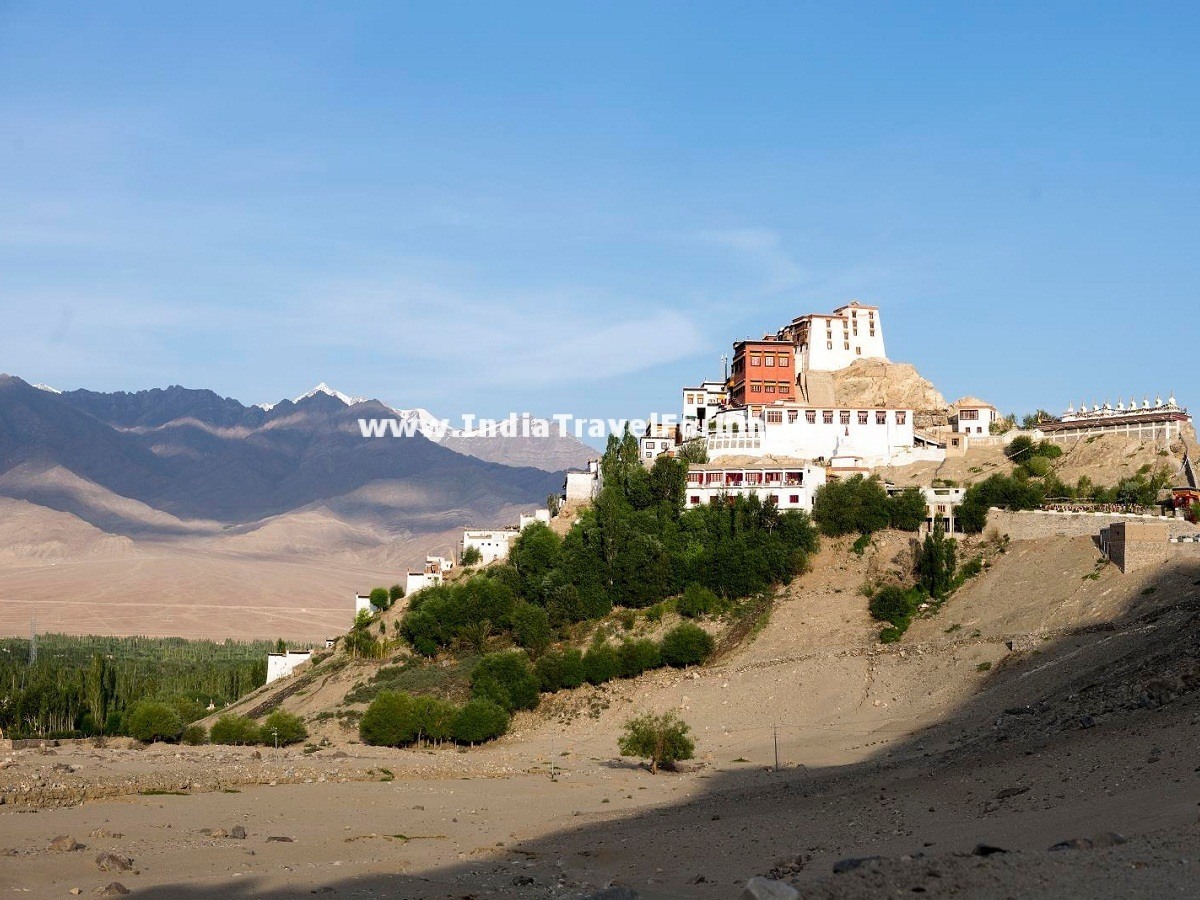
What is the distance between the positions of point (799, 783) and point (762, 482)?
34.8m

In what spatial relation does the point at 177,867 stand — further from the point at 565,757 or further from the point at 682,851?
the point at 565,757

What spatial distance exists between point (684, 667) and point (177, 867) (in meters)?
36.9

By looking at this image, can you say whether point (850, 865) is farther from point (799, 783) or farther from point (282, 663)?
point (282, 663)

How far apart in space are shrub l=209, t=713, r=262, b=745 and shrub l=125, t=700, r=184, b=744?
13.1 ft

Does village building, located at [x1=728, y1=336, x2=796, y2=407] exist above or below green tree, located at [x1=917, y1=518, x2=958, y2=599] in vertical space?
above

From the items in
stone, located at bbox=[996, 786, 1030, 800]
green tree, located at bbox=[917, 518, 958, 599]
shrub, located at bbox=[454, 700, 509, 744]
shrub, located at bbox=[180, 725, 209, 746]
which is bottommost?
shrub, located at bbox=[180, 725, 209, 746]

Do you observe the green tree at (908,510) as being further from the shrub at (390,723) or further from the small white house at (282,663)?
the small white house at (282,663)

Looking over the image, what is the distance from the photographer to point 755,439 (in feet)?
263

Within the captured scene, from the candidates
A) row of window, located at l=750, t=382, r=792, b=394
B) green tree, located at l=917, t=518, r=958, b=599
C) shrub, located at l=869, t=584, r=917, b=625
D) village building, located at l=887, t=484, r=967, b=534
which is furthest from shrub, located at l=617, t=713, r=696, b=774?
row of window, located at l=750, t=382, r=792, b=394

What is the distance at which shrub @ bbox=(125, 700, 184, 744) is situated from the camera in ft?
216

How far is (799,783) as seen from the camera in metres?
40.8

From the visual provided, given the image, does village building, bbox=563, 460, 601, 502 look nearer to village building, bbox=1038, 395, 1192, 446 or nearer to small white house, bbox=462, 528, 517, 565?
small white house, bbox=462, 528, 517, 565

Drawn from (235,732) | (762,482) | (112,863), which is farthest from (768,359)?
(112,863)

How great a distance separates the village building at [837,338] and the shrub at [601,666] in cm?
3413
